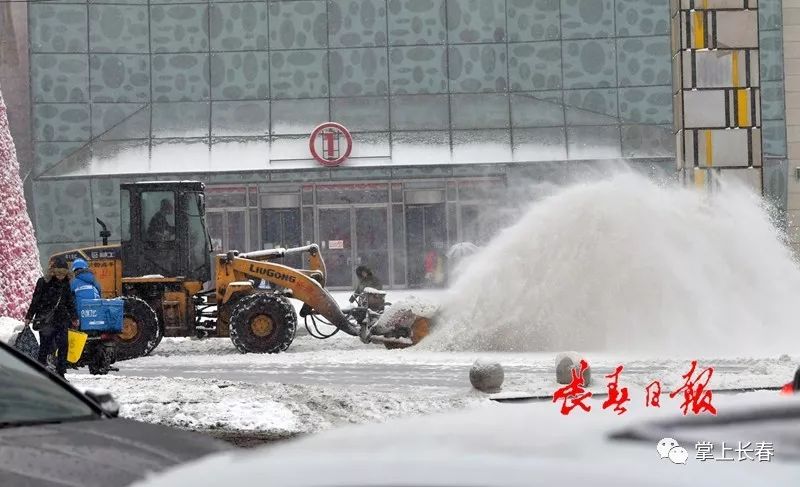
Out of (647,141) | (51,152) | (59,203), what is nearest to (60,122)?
(51,152)

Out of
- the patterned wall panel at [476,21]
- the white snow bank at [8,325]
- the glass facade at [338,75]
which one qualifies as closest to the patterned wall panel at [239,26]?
the glass facade at [338,75]

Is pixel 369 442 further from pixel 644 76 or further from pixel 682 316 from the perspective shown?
pixel 644 76

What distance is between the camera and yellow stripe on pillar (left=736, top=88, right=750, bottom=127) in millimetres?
24109

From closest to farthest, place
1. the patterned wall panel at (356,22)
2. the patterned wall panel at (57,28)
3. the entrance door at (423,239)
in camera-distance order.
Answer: the entrance door at (423,239) < the patterned wall panel at (57,28) < the patterned wall panel at (356,22)

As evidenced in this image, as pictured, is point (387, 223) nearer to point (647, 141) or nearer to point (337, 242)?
point (337, 242)

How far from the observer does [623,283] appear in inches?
751

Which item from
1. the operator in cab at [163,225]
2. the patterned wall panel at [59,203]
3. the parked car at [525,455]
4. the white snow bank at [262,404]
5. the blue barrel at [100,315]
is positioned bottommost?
the white snow bank at [262,404]

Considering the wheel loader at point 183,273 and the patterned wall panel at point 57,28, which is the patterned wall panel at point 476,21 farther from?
the wheel loader at point 183,273

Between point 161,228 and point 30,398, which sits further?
point 161,228

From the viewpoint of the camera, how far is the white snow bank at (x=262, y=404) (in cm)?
1048

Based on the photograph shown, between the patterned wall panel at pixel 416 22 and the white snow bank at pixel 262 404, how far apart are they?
2509 centimetres

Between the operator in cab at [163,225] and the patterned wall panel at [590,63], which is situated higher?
the patterned wall panel at [590,63]

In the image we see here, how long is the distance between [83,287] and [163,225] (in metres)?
4.01

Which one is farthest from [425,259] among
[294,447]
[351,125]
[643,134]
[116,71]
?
[294,447]
